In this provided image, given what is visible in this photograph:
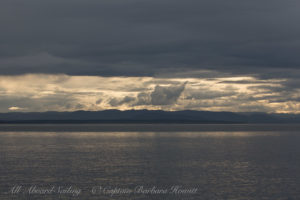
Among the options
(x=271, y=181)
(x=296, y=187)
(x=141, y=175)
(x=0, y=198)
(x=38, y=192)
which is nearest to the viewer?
(x=0, y=198)

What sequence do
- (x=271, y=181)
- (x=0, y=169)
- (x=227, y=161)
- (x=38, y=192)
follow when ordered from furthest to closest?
(x=227, y=161), (x=0, y=169), (x=271, y=181), (x=38, y=192)

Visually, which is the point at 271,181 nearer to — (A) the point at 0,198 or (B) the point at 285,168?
(B) the point at 285,168

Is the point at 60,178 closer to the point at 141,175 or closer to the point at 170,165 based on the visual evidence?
the point at 141,175

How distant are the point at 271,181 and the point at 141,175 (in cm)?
1953

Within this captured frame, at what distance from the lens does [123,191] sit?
49.7m

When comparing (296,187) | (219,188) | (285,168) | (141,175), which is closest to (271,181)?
(296,187)

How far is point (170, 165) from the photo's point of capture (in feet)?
243

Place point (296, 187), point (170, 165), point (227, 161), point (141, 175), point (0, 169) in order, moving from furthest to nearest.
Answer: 1. point (227, 161)
2. point (170, 165)
3. point (0, 169)
4. point (141, 175)
5. point (296, 187)

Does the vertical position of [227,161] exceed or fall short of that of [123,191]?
it falls short

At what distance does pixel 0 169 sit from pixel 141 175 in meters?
Result: 24.9

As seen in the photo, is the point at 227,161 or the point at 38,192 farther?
the point at 227,161

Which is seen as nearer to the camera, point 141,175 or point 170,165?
point 141,175

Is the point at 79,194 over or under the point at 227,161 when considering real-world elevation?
over

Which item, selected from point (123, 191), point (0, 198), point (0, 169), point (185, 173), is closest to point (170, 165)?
point (185, 173)
